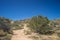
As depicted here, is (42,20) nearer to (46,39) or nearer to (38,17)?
(38,17)

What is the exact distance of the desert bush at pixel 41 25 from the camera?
66.8 ft

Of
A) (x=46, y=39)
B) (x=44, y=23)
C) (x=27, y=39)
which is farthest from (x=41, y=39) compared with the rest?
(x=44, y=23)

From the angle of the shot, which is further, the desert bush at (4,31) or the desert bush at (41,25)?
the desert bush at (41,25)

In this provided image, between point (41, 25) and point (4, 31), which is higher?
point (41, 25)

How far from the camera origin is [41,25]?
69.8ft

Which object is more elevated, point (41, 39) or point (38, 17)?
point (38, 17)

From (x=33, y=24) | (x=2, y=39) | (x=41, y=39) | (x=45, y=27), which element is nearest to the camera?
(x=2, y=39)

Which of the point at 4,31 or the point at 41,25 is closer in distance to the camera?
the point at 4,31

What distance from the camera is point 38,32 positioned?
2119 centimetres

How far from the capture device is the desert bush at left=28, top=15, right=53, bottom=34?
66.8 ft

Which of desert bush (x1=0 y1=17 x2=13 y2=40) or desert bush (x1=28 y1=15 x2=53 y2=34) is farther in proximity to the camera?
desert bush (x1=28 y1=15 x2=53 y2=34)

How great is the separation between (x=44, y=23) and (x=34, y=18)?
97.8 inches

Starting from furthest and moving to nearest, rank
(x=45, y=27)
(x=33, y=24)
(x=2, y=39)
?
(x=33, y=24)
(x=45, y=27)
(x=2, y=39)

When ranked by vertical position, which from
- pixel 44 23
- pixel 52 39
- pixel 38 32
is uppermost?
pixel 44 23
